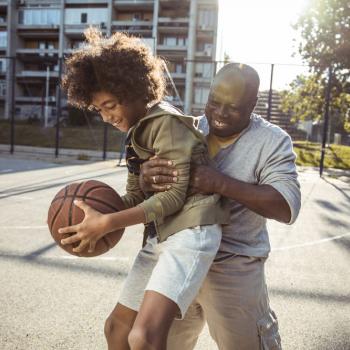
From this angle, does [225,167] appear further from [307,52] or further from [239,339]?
[307,52]

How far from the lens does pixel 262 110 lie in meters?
15.9

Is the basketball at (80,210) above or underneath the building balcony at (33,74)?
underneath

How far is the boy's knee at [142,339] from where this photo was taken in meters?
1.55

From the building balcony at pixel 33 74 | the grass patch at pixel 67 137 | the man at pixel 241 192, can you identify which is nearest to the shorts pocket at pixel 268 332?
the man at pixel 241 192

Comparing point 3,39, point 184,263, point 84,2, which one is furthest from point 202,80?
point 184,263

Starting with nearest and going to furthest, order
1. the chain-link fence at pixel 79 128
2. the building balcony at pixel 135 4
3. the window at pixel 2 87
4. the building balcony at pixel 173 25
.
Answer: the chain-link fence at pixel 79 128
the building balcony at pixel 173 25
the building balcony at pixel 135 4
the window at pixel 2 87

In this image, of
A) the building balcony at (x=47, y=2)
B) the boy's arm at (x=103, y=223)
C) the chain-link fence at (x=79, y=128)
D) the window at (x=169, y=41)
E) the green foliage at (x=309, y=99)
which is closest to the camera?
the boy's arm at (x=103, y=223)

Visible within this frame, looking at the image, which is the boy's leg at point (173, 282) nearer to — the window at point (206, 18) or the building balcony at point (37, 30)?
the window at point (206, 18)

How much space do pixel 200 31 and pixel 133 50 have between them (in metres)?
37.8

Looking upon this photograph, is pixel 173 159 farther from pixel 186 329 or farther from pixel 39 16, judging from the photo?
pixel 39 16

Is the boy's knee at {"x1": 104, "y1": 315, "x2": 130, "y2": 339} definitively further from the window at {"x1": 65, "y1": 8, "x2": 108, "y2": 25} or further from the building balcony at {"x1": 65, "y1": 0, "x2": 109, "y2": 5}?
the building balcony at {"x1": 65, "y1": 0, "x2": 109, "y2": 5}

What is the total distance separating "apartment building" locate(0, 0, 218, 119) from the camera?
123 feet

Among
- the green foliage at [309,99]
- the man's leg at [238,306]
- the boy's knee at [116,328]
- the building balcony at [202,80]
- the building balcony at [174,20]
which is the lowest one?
the boy's knee at [116,328]

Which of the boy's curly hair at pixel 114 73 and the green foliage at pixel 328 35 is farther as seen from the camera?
the green foliage at pixel 328 35
